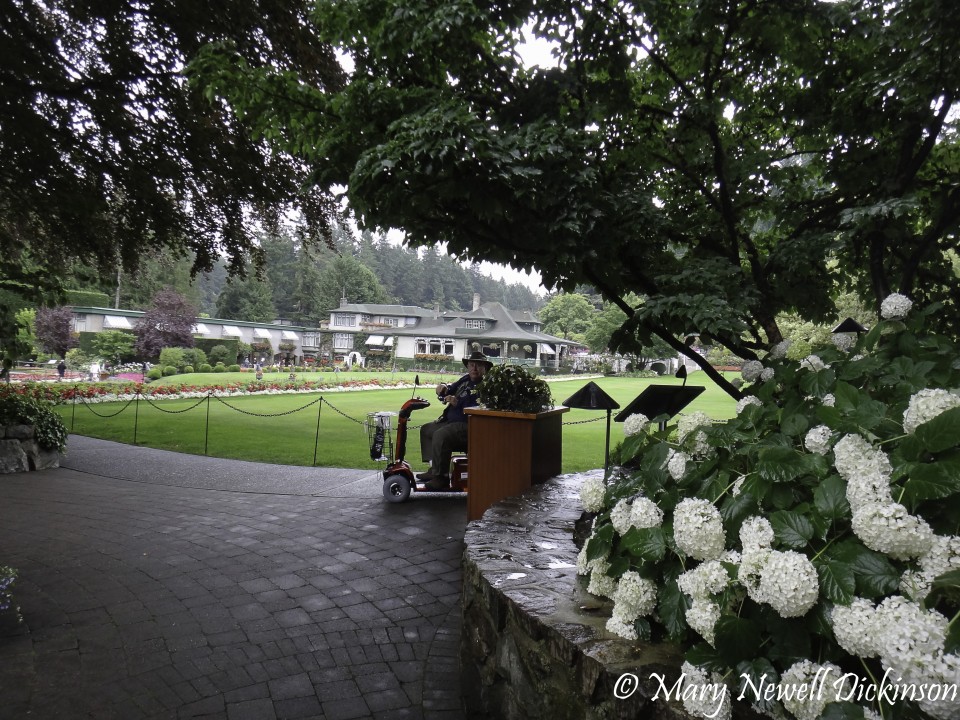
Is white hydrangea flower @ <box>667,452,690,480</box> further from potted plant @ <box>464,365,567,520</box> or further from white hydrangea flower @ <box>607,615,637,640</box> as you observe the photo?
potted plant @ <box>464,365,567,520</box>

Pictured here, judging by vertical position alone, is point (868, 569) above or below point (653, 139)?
below

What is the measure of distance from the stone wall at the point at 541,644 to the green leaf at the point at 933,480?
30.3 inches

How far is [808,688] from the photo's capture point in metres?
1.23

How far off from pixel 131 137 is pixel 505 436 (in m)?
5.59

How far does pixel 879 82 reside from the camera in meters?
2.85

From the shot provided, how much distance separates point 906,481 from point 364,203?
2444 millimetres

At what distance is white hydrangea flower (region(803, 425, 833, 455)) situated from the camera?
1.63 m

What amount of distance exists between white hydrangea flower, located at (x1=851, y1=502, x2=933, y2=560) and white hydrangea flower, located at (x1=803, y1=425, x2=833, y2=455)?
0.36 m

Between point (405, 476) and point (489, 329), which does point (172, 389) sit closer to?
point (405, 476)

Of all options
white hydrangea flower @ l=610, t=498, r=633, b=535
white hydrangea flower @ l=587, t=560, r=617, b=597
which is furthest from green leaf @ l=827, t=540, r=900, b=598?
white hydrangea flower @ l=587, t=560, r=617, b=597

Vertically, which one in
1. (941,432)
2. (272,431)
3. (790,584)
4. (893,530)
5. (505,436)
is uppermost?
(941,432)

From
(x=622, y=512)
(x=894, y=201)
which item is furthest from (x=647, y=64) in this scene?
(x=622, y=512)

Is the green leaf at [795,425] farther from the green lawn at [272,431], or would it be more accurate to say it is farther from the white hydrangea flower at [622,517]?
the green lawn at [272,431]

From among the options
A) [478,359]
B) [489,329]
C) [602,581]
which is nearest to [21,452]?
[478,359]
